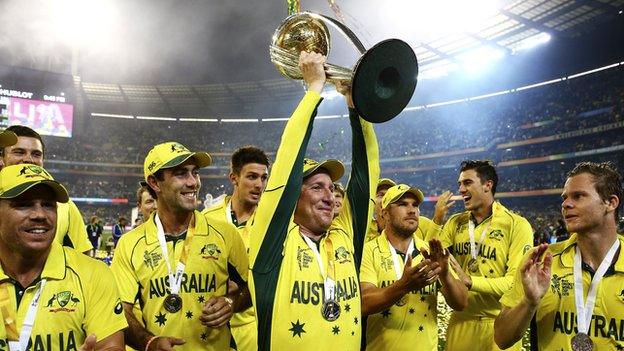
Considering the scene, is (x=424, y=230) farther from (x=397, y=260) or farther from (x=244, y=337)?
(x=244, y=337)

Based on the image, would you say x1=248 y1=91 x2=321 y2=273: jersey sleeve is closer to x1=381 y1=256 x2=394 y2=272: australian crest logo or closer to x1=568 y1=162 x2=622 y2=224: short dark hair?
x1=381 y1=256 x2=394 y2=272: australian crest logo

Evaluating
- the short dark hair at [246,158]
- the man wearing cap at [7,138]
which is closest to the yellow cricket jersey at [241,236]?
the short dark hair at [246,158]

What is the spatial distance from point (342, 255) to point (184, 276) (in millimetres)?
1095

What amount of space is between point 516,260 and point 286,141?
123 inches

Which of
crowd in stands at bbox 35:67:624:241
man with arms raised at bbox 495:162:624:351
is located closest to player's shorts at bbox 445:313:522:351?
man with arms raised at bbox 495:162:624:351

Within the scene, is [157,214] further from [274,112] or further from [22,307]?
[274,112]

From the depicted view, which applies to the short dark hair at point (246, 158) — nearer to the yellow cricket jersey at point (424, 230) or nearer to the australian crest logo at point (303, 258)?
the yellow cricket jersey at point (424, 230)

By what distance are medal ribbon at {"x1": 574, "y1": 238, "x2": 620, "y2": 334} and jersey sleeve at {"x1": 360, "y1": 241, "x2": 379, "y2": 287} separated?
4.80ft

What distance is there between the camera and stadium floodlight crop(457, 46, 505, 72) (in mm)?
31719

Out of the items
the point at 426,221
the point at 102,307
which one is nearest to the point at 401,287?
the point at 102,307

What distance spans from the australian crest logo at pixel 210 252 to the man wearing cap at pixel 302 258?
697mm

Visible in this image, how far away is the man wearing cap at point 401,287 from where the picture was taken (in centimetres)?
349

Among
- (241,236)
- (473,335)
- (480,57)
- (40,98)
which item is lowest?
(473,335)

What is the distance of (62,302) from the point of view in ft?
8.57
